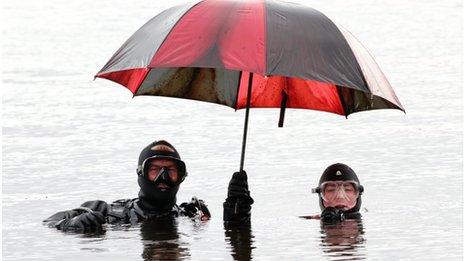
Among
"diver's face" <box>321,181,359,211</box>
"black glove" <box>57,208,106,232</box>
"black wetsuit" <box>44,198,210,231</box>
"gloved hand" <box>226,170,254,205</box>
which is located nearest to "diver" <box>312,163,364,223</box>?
"diver's face" <box>321,181,359,211</box>

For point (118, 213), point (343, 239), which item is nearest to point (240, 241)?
point (343, 239)

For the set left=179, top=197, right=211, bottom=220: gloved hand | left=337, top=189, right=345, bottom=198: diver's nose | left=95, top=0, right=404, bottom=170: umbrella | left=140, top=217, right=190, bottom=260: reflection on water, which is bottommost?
left=140, top=217, right=190, bottom=260: reflection on water

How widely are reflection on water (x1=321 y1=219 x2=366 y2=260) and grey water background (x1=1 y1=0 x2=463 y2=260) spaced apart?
0.02 m

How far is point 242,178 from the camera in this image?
48.8 feet

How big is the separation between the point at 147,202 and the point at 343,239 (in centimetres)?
199

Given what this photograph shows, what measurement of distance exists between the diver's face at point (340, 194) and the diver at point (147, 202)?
1.46 meters

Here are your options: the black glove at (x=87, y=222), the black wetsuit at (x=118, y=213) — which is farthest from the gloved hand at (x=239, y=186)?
the black glove at (x=87, y=222)

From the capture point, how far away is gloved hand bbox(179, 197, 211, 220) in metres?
16.3

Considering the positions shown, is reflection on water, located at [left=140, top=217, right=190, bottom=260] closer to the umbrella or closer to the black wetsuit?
the black wetsuit

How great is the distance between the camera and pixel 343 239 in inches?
598

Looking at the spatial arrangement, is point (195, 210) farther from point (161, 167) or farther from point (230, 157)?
point (230, 157)

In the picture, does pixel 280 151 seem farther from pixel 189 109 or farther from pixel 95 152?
pixel 189 109

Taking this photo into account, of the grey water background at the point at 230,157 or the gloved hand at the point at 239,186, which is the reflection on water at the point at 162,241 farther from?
the gloved hand at the point at 239,186

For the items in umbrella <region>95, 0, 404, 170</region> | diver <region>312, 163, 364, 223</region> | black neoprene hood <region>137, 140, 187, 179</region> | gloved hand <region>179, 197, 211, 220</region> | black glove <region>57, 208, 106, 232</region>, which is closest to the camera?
umbrella <region>95, 0, 404, 170</region>
